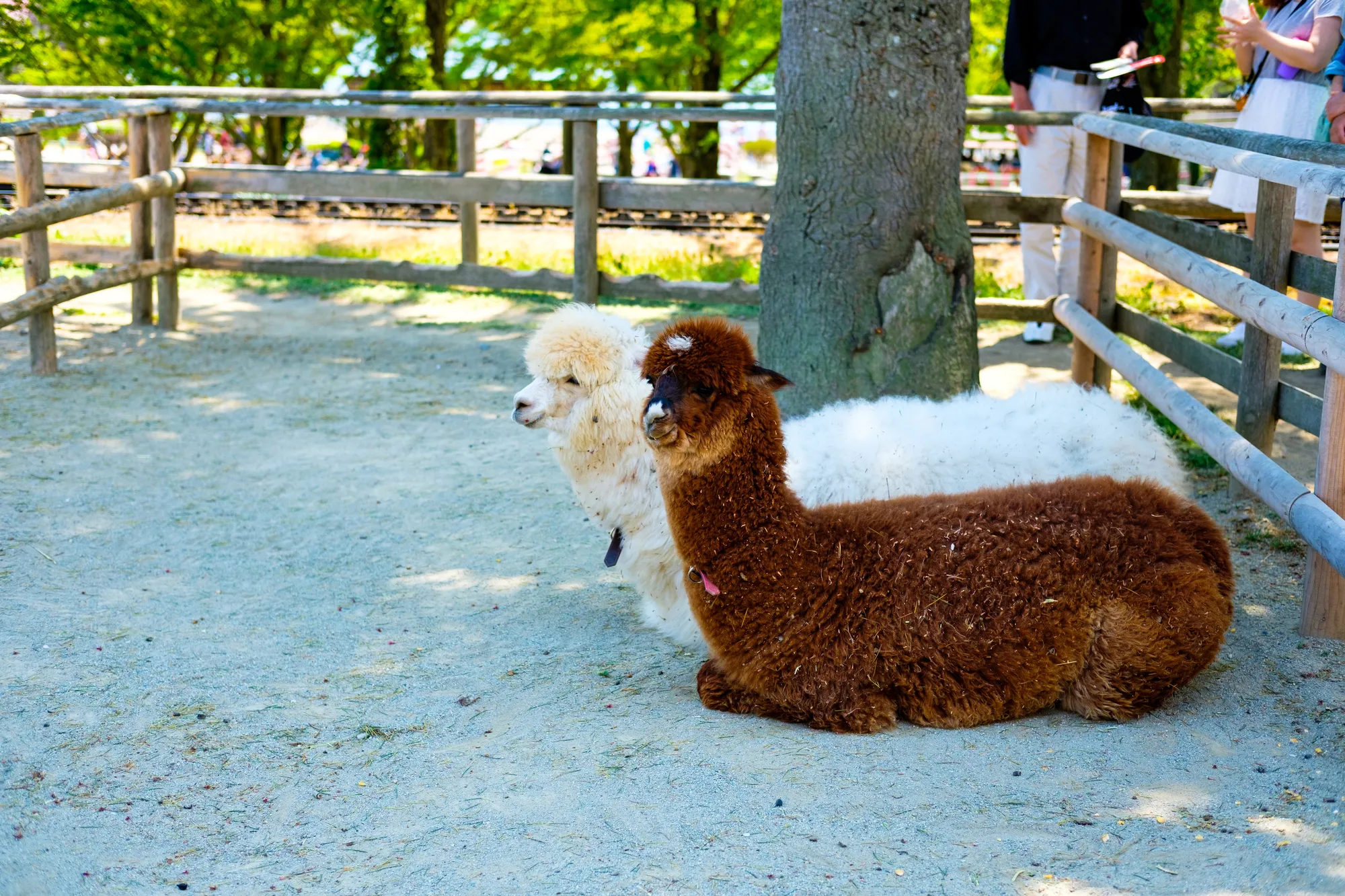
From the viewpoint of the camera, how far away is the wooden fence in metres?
4.04

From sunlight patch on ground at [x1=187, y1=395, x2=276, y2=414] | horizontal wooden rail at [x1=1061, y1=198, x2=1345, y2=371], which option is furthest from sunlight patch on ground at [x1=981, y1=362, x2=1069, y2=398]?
sunlight patch on ground at [x1=187, y1=395, x2=276, y2=414]

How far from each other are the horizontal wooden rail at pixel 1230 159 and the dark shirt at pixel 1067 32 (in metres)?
1.74

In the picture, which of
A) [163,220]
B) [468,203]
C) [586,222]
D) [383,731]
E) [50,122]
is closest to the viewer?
[383,731]

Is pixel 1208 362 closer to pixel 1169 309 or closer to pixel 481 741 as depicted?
pixel 481 741

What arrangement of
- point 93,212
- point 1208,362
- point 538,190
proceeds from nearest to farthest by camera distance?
1. point 1208,362
2. point 93,212
3. point 538,190

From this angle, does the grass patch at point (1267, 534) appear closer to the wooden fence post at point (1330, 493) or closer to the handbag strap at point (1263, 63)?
the wooden fence post at point (1330, 493)

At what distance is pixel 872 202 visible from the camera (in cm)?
568

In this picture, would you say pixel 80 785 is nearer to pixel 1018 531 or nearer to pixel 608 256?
pixel 1018 531

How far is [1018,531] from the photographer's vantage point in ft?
11.9

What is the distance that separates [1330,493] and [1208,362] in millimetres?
2036

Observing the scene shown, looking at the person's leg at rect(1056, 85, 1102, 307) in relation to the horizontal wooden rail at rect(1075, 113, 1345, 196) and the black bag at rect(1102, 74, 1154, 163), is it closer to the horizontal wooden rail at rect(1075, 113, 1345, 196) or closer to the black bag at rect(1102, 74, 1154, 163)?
the black bag at rect(1102, 74, 1154, 163)

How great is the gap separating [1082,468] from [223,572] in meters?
3.30

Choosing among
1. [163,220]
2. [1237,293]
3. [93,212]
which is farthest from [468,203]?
[1237,293]

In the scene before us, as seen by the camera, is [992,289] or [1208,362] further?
[992,289]
